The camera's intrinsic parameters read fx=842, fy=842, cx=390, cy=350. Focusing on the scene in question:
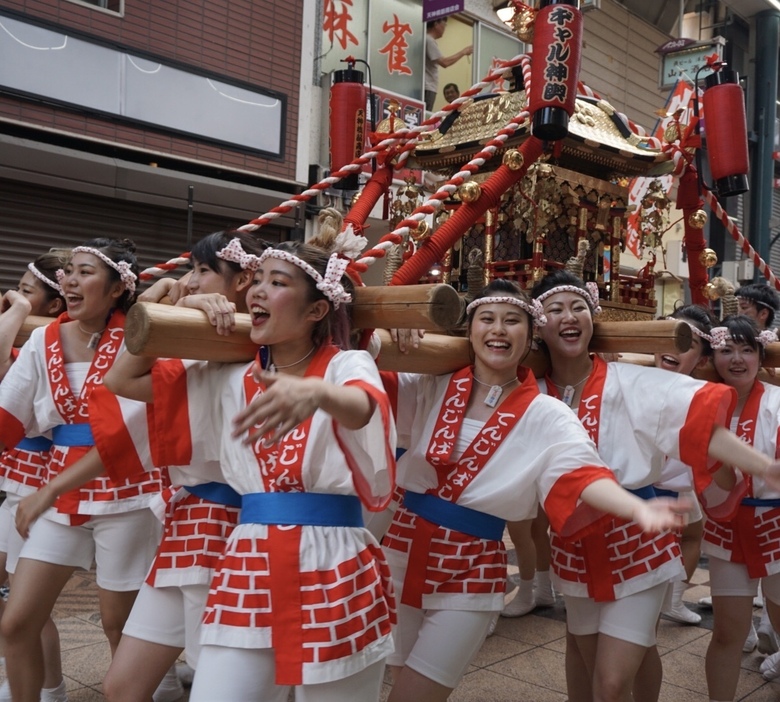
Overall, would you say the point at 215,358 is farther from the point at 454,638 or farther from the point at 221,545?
the point at 454,638

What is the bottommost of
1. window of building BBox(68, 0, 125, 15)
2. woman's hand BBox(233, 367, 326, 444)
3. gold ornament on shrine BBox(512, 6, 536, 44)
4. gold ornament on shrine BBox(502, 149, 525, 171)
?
woman's hand BBox(233, 367, 326, 444)

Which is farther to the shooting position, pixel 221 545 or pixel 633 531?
pixel 633 531

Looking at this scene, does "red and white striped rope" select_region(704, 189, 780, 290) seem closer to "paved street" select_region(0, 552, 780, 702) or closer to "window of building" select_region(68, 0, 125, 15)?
"paved street" select_region(0, 552, 780, 702)

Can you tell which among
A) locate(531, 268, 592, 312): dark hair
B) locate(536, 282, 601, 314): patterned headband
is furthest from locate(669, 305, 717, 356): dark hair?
locate(531, 268, 592, 312): dark hair

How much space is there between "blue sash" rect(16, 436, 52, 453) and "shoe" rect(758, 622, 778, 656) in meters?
3.94

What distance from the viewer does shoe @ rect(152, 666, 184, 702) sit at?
3.66m

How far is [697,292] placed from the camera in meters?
5.62

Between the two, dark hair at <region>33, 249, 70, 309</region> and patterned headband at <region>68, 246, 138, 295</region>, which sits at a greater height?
dark hair at <region>33, 249, 70, 309</region>

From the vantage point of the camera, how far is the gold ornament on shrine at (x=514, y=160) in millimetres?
4574

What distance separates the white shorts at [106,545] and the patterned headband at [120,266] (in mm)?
884

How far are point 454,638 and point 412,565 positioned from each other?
27 centimetres

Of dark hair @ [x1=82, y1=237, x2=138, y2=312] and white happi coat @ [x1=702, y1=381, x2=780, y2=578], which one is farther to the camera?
white happi coat @ [x1=702, y1=381, x2=780, y2=578]

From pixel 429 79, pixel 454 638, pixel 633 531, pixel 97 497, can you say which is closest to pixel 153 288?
pixel 97 497

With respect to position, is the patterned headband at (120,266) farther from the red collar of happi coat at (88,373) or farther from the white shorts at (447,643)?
the white shorts at (447,643)
